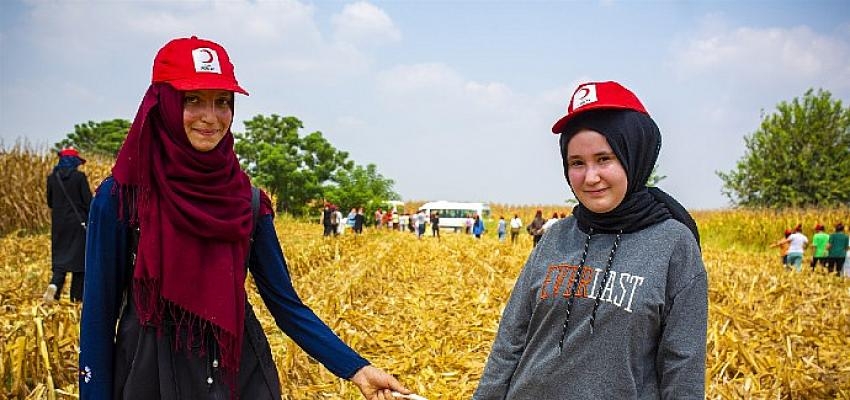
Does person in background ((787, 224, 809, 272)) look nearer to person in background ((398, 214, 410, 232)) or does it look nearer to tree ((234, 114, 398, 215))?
person in background ((398, 214, 410, 232))

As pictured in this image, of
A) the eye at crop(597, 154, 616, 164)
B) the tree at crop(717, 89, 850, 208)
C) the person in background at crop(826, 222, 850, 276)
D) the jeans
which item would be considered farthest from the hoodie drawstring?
the tree at crop(717, 89, 850, 208)

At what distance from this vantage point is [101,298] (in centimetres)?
203

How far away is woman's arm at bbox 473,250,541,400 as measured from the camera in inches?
95.3

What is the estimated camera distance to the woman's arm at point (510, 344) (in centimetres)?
242

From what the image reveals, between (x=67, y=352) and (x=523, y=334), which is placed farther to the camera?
(x=67, y=352)

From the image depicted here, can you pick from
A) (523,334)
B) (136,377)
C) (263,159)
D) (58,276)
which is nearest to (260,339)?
(136,377)

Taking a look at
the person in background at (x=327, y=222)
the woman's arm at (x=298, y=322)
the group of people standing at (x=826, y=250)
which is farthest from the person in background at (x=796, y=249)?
the woman's arm at (x=298, y=322)

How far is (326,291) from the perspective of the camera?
9031mm

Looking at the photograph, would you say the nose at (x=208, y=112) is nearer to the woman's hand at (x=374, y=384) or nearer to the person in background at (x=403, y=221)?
the woman's hand at (x=374, y=384)

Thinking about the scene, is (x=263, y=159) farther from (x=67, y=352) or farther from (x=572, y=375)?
(x=572, y=375)

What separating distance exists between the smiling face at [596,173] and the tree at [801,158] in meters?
47.7

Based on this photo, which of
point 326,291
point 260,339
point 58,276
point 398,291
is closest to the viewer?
point 260,339

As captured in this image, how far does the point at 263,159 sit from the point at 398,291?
44.9m

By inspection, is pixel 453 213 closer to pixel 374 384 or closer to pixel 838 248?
pixel 838 248
